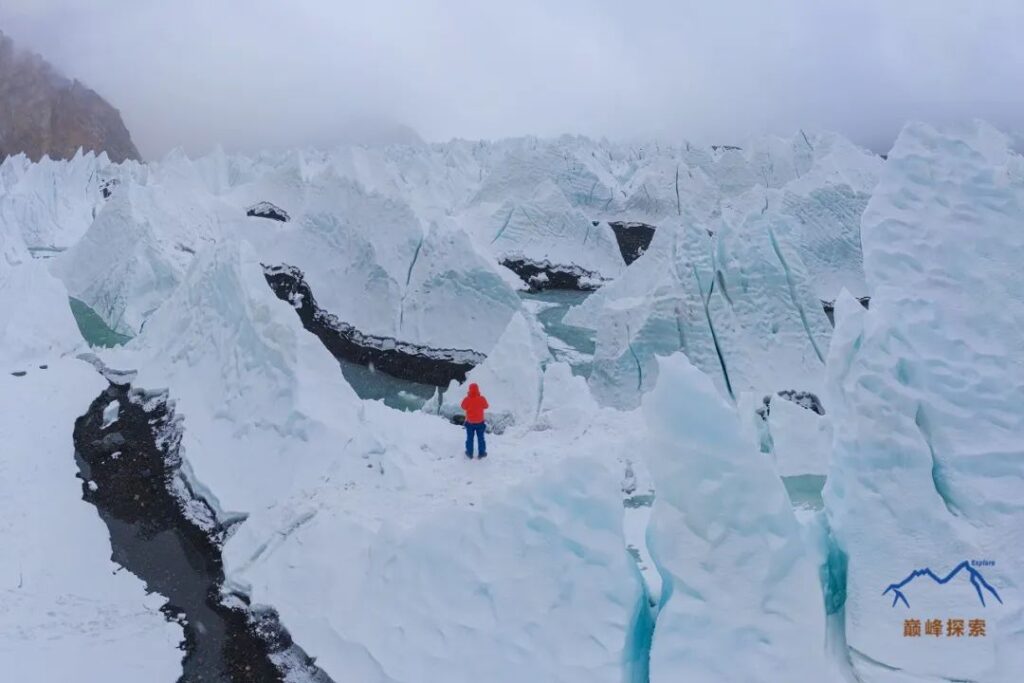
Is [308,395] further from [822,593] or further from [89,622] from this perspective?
[822,593]

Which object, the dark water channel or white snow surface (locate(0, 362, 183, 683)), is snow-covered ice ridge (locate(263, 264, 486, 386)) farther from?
white snow surface (locate(0, 362, 183, 683))

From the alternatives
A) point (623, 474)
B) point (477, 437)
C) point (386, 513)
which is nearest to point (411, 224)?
point (477, 437)

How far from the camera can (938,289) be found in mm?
4688

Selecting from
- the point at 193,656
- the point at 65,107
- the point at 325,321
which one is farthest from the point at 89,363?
the point at 65,107

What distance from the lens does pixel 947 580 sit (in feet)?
13.2


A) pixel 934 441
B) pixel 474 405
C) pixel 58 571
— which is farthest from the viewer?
pixel 474 405

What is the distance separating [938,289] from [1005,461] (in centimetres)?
110

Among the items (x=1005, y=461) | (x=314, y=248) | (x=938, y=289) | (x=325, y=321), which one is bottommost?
(x=325, y=321)

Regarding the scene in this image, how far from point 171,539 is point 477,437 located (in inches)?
116

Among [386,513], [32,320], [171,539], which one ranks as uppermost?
[386,513]

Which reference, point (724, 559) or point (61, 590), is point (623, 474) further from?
point (61, 590)

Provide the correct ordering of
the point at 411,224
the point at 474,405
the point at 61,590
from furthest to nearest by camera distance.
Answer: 1. the point at 411,224
2. the point at 474,405
3. the point at 61,590

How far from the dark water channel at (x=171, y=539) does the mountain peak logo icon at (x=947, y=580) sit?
11.7 feet

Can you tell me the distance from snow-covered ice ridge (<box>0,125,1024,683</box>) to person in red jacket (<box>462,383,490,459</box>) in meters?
0.23
